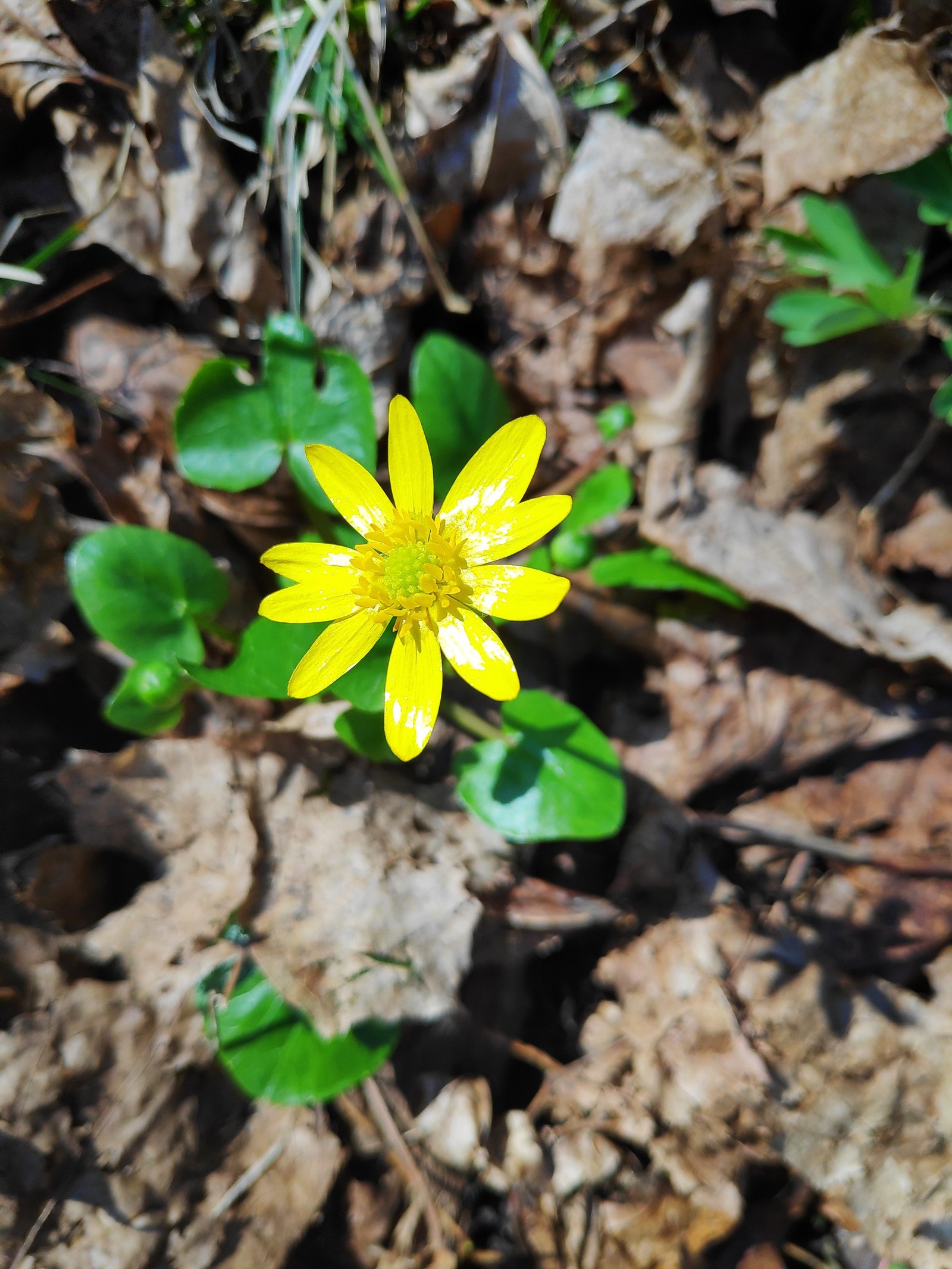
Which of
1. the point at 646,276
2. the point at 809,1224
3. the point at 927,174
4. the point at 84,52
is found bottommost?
the point at 809,1224

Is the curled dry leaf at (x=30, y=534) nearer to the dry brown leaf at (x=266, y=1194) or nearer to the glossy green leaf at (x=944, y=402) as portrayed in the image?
the dry brown leaf at (x=266, y=1194)

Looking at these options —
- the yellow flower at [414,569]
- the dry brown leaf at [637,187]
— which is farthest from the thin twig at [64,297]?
the dry brown leaf at [637,187]

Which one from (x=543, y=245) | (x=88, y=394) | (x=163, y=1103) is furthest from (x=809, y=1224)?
(x=88, y=394)

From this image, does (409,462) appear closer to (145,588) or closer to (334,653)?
(334,653)

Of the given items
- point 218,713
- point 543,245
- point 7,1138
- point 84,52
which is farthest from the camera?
point 543,245

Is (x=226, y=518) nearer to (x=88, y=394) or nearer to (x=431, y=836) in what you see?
(x=88, y=394)
